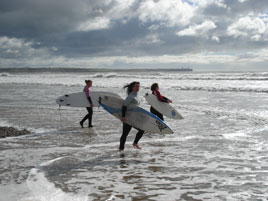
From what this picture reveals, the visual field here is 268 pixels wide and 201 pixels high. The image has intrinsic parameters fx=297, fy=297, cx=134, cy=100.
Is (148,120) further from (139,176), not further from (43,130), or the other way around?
(43,130)

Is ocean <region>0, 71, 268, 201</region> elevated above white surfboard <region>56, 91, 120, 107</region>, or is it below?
below

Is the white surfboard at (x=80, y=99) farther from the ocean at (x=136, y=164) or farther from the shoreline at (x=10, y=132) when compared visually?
the shoreline at (x=10, y=132)

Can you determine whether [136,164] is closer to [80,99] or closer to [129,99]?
[129,99]

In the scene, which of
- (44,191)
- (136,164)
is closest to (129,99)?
(136,164)

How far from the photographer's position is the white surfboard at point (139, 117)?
743 cm

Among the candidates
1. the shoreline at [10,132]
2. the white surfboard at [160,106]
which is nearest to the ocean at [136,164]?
the shoreline at [10,132]

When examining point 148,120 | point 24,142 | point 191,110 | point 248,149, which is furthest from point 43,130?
point 191,110

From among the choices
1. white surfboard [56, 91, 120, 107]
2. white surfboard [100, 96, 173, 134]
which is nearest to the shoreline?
white surfboard [56, 91, 120, 107]

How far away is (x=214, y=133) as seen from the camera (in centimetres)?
955

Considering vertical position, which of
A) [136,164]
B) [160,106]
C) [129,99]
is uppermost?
[129,99]

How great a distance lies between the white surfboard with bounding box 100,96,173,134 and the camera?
292 inches

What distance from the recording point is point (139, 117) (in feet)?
24.9

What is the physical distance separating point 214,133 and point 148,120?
2.88 m

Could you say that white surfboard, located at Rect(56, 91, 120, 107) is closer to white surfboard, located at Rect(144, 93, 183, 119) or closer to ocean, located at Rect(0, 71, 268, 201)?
ocean, located at Rect(0, 71, 268, 201)
